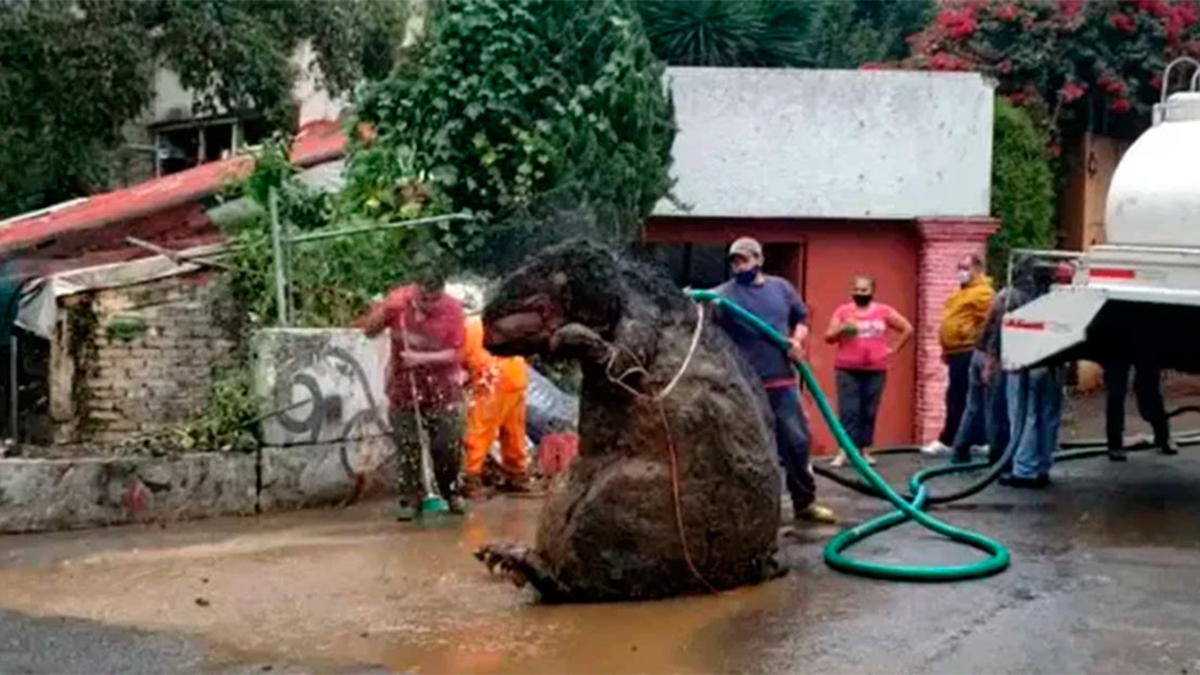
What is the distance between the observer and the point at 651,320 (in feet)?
25.9

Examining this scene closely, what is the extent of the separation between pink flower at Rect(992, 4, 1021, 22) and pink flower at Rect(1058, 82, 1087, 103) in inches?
37.7

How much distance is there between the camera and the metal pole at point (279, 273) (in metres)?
11.3

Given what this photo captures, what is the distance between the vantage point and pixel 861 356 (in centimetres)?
1215

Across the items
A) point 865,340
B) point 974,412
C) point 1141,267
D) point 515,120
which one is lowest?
point 974,412

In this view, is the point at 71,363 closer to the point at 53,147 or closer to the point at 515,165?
the point at 515,165

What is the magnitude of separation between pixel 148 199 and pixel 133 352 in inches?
188

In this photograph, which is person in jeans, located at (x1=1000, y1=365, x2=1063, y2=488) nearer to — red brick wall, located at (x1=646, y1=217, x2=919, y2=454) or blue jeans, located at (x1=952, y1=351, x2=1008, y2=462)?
blue jeans, located at (x1=952, y1=351, x2=1008, y2=462)

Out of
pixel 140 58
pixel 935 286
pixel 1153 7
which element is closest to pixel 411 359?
pixel 935 286

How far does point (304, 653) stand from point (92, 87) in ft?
43.6

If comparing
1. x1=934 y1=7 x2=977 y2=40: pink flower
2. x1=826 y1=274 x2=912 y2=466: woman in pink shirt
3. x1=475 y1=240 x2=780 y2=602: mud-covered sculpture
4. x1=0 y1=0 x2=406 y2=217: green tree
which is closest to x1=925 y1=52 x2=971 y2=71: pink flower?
x1=934 y1=7 x2=977 y2=40: pink flower

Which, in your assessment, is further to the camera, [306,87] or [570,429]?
[306,87]

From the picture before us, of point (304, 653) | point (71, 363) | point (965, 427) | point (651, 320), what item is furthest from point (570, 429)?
point (304, 653)

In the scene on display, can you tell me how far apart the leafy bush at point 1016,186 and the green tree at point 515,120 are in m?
4.83

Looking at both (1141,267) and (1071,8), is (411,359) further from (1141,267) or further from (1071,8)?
(1071,8)
